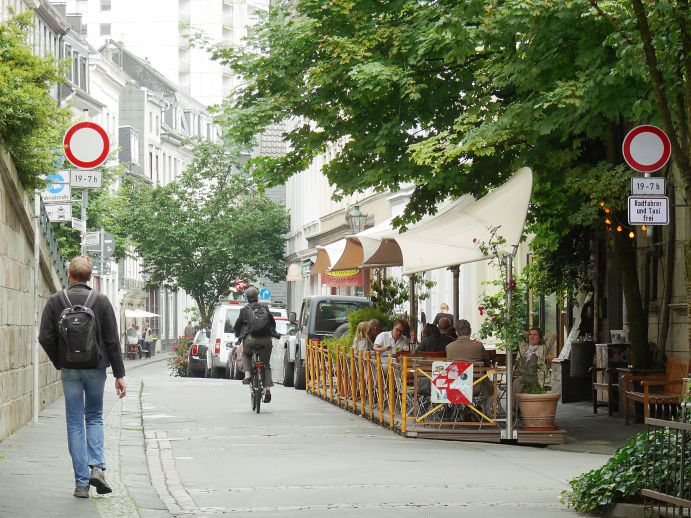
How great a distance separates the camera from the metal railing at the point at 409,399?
17.4 meters

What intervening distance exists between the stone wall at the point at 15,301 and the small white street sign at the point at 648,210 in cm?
611

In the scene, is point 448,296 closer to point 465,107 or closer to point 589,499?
point 465,107

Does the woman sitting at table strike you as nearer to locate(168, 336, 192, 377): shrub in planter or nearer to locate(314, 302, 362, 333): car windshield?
locate(314, 302, 362, 333): car windshield

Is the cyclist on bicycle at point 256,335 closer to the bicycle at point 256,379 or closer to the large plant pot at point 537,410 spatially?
the bicycle at point 256,379

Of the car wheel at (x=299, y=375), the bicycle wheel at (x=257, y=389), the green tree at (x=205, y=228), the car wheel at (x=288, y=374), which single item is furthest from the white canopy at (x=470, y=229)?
the green tree at (x=205, y=228)

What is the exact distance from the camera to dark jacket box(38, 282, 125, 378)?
10.8 metres

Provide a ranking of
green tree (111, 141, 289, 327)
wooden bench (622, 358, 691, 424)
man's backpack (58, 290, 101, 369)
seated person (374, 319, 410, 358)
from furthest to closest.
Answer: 1. green tree (111, 141, 289, 327)
2. seated person (374, 319, 410, 358)
3. wooden bench (622, 358, 691, 424)
4. man's backpack (58, 290, 101, 369)

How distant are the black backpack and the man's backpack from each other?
432 inches

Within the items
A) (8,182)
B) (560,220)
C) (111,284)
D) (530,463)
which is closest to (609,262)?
(560,220)

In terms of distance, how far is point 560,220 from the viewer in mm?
21672

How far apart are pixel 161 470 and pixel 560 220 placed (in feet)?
32.6

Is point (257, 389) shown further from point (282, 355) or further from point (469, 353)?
point (282, 355)

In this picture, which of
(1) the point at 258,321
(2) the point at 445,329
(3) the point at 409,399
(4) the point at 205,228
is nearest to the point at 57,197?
(1) the point at 258,321

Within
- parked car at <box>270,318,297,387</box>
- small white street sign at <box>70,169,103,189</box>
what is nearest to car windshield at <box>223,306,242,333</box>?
parked car at <box>270,318,297,387</box>
